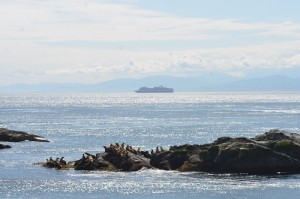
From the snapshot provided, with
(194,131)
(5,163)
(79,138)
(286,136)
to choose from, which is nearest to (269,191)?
(286,136)

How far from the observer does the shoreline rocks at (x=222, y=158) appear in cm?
7488

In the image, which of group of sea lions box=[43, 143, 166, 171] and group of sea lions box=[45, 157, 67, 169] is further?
group of sea lions box=[45, 157, 67, 169]

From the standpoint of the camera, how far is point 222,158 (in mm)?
75688

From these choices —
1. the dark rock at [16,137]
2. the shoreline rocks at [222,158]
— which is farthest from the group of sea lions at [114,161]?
the dark rock at [16,137]

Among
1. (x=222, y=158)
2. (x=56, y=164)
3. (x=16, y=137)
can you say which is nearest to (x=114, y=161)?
(x=56, y=164)

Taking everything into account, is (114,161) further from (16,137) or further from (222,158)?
(16,137)

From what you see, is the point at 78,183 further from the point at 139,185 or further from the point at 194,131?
the point at 194,131

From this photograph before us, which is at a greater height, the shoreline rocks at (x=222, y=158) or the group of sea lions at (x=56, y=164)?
the shoreline rocks at (x=222, y=158)

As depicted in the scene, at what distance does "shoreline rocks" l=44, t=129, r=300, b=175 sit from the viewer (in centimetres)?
7488

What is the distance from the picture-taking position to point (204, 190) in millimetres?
66000

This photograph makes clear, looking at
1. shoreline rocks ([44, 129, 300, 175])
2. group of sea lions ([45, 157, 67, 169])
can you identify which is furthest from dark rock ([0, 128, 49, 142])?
shoreline rocks ([44, 129, 300, 175])

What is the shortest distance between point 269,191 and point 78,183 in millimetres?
19805

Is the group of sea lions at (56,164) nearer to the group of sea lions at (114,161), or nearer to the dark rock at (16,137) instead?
the group of sea lions at (114,161)

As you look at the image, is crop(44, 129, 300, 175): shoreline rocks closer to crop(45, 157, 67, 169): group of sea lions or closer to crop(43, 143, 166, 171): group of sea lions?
crop(43, 143, 166, 171): group of sea lions
